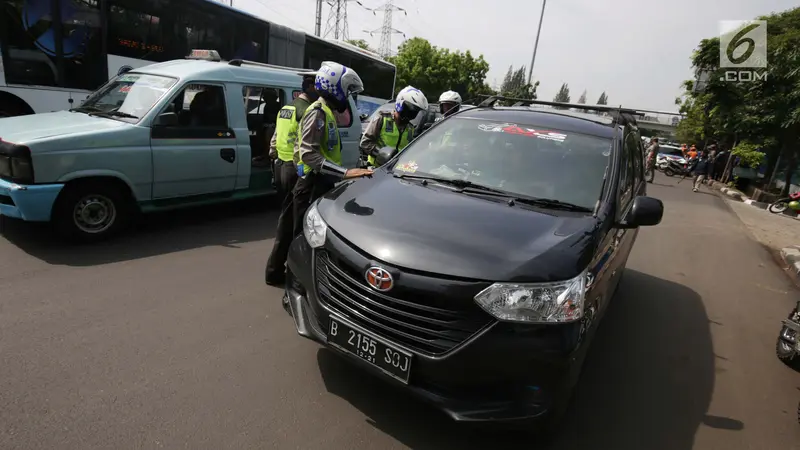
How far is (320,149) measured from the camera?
3715 millimetres

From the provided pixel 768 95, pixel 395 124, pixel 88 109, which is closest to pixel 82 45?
pixel 88 109

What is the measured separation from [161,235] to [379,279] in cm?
390

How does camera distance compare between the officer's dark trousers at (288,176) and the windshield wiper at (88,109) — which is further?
the windshield wiper at (88,109)

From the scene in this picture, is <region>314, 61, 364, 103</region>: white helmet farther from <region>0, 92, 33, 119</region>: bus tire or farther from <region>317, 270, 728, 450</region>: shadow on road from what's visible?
<region>0, 92, 33, 119</region>: bus tire

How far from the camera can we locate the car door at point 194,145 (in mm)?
5020

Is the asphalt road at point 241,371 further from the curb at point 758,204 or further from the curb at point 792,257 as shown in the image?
the curb at point 758,204

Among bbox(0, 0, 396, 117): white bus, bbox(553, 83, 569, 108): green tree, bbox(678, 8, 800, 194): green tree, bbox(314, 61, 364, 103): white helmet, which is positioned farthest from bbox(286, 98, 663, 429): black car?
bbox(553, 83, 569, 108): green tree

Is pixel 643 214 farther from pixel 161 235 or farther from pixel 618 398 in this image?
pixel 161 235

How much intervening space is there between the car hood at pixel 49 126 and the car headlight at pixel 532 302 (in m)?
4.36

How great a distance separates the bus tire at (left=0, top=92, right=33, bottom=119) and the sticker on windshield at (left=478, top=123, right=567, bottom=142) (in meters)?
8.16

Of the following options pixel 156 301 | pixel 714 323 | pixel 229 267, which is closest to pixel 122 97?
pixel 229 267

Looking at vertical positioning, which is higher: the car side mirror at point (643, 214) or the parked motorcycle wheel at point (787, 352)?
the car side mirror at point (643, 214)

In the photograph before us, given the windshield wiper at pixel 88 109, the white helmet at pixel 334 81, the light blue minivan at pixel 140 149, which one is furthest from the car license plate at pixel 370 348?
the windshield wiper at pixel 88 109

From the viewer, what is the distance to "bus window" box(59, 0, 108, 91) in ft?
26.5
